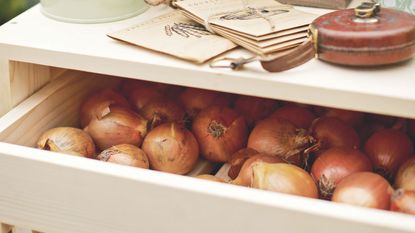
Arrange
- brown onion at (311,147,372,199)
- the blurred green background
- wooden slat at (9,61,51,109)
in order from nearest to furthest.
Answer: brown onion at (311,147,372,199) → wooden slat at (9,61,51,109) → the blurred green background

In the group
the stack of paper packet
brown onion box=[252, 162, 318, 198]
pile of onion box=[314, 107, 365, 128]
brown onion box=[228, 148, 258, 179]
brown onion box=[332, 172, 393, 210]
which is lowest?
brown onion box=[228, 148, 258, 179]

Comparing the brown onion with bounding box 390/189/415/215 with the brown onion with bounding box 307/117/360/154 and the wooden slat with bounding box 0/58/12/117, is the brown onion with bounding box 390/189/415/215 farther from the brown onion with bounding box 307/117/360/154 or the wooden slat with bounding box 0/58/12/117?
the wooden slat with bounding box 0/58/12/117

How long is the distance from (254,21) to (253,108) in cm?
15

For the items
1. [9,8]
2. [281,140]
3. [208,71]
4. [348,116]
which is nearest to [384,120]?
[348,116]

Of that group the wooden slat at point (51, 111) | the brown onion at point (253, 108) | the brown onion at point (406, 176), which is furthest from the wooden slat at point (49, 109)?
the brown onion at point (406, 176)

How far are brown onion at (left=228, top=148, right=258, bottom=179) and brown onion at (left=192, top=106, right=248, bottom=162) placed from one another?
4 centimetres

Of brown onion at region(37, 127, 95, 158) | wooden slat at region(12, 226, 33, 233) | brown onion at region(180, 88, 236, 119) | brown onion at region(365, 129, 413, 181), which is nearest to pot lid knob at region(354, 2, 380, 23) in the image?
brown onion at region(365, 129, 413, 181)

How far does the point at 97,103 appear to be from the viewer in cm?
85

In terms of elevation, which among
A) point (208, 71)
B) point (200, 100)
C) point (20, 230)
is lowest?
point (20, 230)

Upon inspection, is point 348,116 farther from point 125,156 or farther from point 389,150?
point 125,156

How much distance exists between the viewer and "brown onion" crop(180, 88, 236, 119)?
2.90 ft

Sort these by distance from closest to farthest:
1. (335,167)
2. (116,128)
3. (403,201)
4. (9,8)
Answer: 1. (403,201)
2. (335,167)
3. (116,128)
4. (9,8)

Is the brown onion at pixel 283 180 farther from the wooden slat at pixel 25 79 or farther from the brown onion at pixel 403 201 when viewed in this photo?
the wooden slat at pixel 25 79

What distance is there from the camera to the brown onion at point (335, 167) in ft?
2.31
